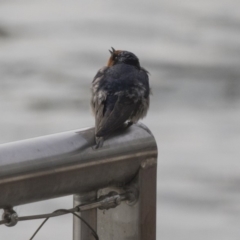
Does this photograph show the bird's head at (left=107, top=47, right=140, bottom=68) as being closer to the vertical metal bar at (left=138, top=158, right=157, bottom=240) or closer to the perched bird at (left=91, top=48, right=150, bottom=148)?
the perched bird at (left=91, top=48, right=150, bottom=148)

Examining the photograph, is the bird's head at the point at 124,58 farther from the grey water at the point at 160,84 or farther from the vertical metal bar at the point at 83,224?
the vertical metal bar at the point at 83,224

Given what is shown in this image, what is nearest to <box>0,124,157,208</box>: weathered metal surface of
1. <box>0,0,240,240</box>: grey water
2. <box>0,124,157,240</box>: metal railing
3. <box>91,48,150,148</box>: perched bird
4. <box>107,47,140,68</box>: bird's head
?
<box>0,124,157,240</box>: metal railing

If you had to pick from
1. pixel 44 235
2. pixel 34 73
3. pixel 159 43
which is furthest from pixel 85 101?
pixel 44 235

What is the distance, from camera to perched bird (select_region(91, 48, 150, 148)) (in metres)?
3.82

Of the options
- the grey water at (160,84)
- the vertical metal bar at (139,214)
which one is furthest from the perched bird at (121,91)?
the grey water at (160,84)

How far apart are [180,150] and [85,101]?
1297mm

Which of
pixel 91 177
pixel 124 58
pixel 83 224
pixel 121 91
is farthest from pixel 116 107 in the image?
pixel 91 177

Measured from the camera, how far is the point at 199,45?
1024 centimetres

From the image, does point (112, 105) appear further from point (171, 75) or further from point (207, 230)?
point (171, 75)

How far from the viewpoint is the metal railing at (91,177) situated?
1.87 metres

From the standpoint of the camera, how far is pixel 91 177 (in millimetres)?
1997

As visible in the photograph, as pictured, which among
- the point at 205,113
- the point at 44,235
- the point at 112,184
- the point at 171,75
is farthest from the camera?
the point at 171,75

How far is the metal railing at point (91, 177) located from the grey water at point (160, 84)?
408 centimetres

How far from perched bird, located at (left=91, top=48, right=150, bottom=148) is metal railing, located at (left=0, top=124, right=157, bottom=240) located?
4.39 ft
